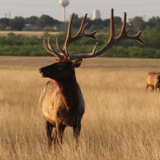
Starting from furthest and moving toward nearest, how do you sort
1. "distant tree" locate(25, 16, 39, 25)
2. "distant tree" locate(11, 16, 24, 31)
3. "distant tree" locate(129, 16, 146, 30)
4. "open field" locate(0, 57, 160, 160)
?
"distant tree" locate(25, 16, 39, 25), "distant tree" locate(11, 16, 24, 31), "distant tree" locate(129, 16, 146, 30), "open field" locate(0, 57, 160, 160)

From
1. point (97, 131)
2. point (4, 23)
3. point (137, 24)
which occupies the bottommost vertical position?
point (97, 131)

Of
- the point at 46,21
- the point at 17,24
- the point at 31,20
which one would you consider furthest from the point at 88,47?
the point at 31,20

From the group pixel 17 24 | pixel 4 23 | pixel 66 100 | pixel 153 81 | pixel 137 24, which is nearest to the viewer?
pixel 66 100

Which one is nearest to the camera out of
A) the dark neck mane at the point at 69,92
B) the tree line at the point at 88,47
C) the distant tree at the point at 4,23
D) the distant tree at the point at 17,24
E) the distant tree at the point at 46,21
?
the dark neck mane at the point at 69,92

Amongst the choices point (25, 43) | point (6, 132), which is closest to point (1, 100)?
point (6, 132)

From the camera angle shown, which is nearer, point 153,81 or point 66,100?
point 66,100

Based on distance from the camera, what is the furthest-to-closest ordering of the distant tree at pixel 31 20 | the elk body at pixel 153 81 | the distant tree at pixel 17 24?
the distant tree at pixel 31 20 < the distant tree at pixel 17 24 < the elk body at pixel 153 81

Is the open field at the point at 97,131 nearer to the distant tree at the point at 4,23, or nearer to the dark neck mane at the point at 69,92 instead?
the dark neck mane at the point at 69,92

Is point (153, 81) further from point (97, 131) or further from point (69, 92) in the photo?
point (69, 92)

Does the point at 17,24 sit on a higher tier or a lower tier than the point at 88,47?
higher

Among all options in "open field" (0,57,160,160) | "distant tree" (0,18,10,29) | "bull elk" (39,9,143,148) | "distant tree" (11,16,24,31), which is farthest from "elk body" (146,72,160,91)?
"distant tree" (0,18,10,29)

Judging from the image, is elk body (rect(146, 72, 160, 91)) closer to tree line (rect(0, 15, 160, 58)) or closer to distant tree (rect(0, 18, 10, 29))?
tree line (rect(0, 15, 160, 58))

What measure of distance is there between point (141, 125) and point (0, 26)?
12942 cm

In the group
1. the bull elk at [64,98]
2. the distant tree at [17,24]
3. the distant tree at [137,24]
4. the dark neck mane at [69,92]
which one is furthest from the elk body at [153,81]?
the distant tree at [17,24]
